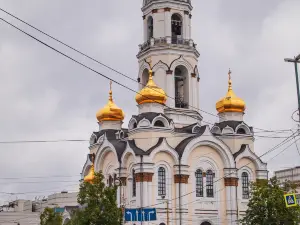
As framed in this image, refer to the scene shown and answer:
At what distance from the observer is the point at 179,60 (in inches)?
2100

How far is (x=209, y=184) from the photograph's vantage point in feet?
165

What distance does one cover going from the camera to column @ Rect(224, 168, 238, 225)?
49.7 metres

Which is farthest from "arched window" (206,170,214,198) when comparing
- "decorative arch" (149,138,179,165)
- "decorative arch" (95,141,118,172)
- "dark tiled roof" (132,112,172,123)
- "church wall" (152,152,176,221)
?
"decorative arch" (95,141,118,172)

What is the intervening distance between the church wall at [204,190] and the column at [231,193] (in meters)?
0.30

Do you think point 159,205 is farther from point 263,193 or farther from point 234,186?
point 263,193

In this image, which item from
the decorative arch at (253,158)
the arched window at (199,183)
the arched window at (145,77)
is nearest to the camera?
the arched window at (199,183)

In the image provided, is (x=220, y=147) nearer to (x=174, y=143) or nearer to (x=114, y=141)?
(x=174, y=143)

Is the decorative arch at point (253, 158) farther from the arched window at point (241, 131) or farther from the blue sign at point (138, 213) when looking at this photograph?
the blue sign at point (138, 213)

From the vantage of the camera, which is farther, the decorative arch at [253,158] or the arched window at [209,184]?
the decorative arch at [253,158]

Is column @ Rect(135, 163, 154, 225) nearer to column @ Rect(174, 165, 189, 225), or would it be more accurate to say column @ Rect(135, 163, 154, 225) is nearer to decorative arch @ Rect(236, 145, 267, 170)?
column @ Rect(174, 165, 189, 225)

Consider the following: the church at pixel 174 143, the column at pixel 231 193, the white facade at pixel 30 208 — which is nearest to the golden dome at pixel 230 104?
the church at pixel 174 143

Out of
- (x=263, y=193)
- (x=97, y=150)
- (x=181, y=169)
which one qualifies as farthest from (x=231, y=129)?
(x=263, y=193)

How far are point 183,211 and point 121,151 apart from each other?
642 cm

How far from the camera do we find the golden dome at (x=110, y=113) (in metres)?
54.7
